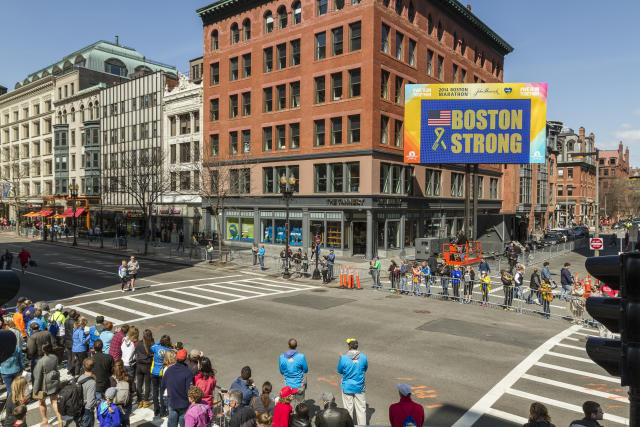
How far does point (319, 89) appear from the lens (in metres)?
39.7

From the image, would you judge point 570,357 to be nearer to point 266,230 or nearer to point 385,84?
point 385,84

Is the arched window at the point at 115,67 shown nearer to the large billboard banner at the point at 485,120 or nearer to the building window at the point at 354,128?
the building window at the point at 354,128

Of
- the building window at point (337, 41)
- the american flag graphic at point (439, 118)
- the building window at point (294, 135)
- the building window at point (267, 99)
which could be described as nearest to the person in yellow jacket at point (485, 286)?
the american flag graphic at point (439, 118)

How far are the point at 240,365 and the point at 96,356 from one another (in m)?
4.34

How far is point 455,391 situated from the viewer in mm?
10789

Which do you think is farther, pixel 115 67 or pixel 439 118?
pixel 115 67

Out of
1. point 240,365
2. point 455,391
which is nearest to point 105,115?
point 240,365

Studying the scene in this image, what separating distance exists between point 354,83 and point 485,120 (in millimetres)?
11491

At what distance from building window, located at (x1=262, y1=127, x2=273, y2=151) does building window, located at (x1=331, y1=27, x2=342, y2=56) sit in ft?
32.7

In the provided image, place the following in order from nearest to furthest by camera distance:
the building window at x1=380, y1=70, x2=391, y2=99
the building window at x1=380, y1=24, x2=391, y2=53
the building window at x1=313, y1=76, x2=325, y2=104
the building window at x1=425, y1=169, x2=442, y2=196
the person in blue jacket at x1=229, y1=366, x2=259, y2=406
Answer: the person in blue jacket at x1=229, y1=366, x2=259, y2=406
the building window at x1=380, y1=24, x2=391, y2=53
the building window at x1=380, y1=70, x2=391, y2=99
the building window at x1=313, y1=76, x2=325, y2=104
the building window at x1=425, y1=169, x2=442, y2=196

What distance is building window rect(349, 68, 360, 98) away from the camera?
37.2 metres

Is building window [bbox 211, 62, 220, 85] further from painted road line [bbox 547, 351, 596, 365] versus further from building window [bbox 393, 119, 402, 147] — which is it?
painted road line [bbox 547, 351, 596, 365]

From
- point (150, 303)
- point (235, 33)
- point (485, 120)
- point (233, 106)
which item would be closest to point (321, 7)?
point (235, 33)

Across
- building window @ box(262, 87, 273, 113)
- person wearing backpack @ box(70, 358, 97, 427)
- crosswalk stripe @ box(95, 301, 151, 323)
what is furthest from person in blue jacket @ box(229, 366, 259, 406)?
building window @ box(262, 87, 273, 113)
